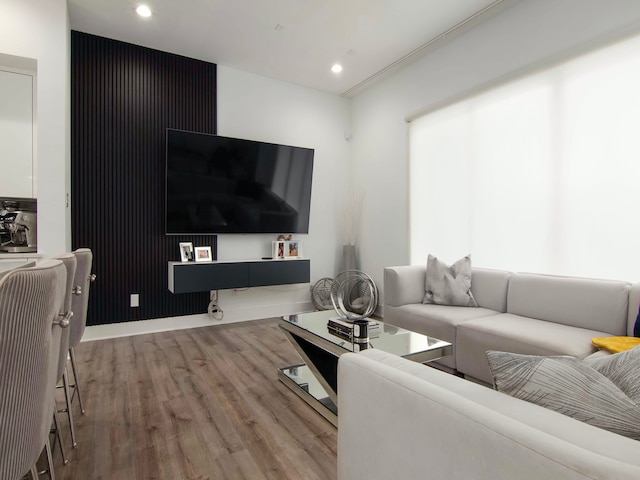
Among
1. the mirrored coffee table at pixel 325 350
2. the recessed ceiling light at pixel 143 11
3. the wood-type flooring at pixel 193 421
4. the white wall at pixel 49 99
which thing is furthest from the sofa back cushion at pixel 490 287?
the recessed ceiling light at pixel 143 11

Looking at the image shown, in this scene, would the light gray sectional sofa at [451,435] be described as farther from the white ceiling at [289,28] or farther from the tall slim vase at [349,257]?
the tall slim vase at [349,257]

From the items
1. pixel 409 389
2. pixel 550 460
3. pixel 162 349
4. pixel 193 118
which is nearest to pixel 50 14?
pixel 193 118

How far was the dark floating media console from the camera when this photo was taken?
3.64 m

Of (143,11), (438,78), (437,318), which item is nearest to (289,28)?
(143,11)

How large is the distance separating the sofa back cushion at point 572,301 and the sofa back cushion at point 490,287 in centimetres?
5

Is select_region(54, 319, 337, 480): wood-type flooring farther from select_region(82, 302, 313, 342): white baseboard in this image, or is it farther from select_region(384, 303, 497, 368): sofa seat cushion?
select_region(384, 303, 497, 368): sofa seat cushion

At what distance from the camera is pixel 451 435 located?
2.01 feet

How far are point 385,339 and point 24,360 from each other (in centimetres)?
172

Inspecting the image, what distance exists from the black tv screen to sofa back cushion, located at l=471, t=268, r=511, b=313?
88.9 inches

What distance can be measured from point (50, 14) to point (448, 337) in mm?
4082

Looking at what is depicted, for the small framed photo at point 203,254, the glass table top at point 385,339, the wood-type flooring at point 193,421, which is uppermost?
the small framed photo at point 203,254

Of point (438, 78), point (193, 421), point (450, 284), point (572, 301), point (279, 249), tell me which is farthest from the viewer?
point (279, 249)

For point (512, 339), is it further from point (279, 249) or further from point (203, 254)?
point (203, 254)

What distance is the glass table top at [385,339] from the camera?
1.94 metres
